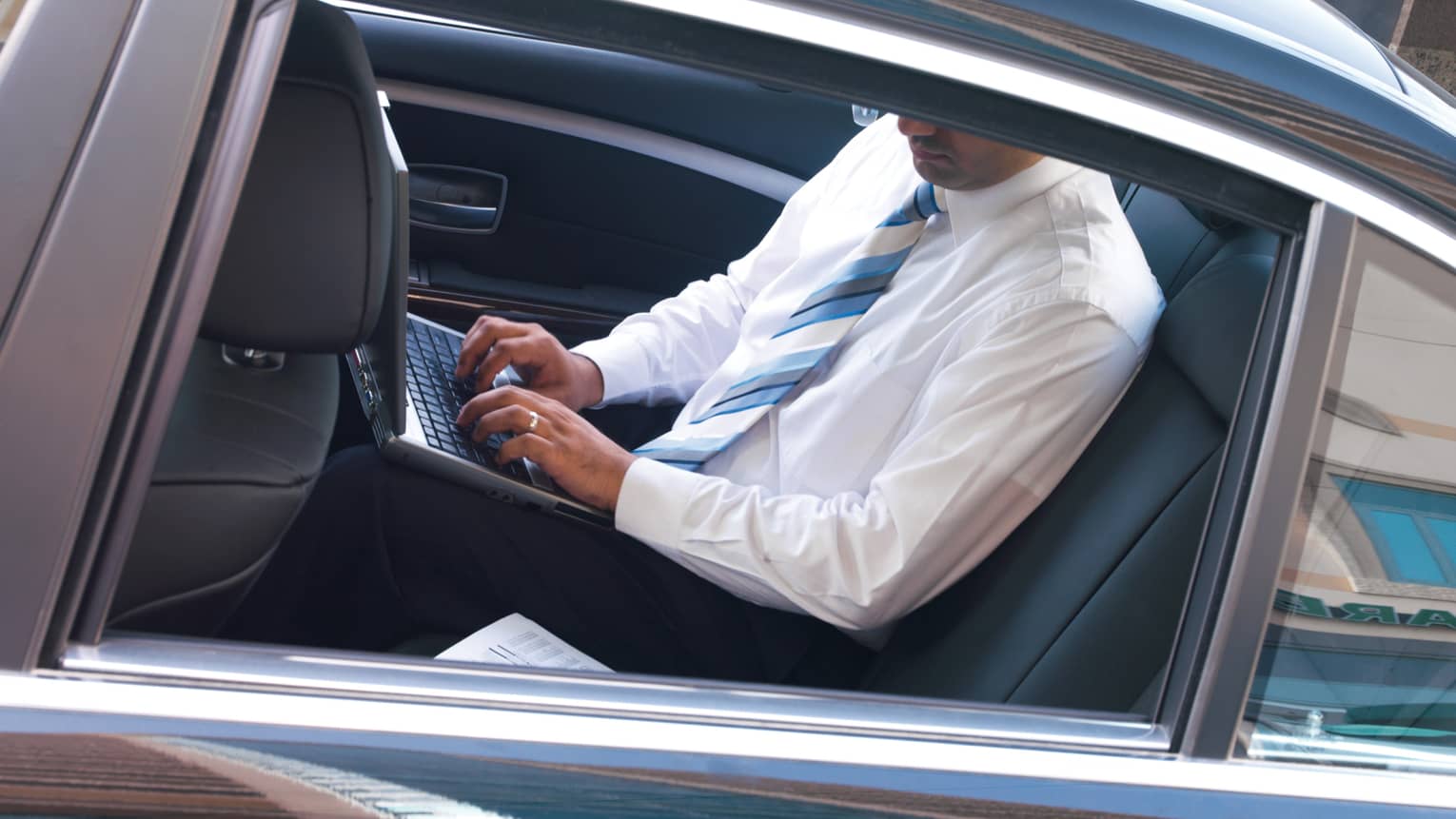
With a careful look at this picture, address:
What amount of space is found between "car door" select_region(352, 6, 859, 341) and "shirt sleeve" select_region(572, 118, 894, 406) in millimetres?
321

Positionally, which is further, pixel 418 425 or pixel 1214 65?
pixel 418 425

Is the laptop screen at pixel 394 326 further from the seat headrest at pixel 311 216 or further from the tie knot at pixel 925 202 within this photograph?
the tie knot at pixel 925 202

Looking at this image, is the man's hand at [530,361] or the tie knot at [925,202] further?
the man's hand at [530,361]

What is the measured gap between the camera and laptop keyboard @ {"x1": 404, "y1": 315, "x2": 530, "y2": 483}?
167 cm

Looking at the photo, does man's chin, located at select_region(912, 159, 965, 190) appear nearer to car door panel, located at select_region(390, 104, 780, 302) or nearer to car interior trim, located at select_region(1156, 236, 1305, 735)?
car interior trim, located at select_region(1156, 236, 1305, 735)

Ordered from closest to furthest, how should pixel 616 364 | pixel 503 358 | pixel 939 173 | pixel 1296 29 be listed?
pixel 1296 29
pixel 939 173
pixel 503 358
pixel 616 364

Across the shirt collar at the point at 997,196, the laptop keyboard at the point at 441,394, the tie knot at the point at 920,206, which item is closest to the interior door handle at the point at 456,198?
the laptop keyboard at the point at 441,394

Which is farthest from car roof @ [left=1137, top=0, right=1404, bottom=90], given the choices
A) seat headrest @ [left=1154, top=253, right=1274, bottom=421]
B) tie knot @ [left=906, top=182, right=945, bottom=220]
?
tie knot @ [left=906, top=182, right=945, bottom=220]

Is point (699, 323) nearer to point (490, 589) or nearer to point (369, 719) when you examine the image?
point (490, 589)

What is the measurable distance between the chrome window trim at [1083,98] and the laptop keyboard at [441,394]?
2.96ft

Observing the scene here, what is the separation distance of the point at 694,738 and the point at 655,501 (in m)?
0.72

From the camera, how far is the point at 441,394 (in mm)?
1802

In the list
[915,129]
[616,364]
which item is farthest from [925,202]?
[616,364]

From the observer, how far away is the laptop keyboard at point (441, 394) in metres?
1.67
